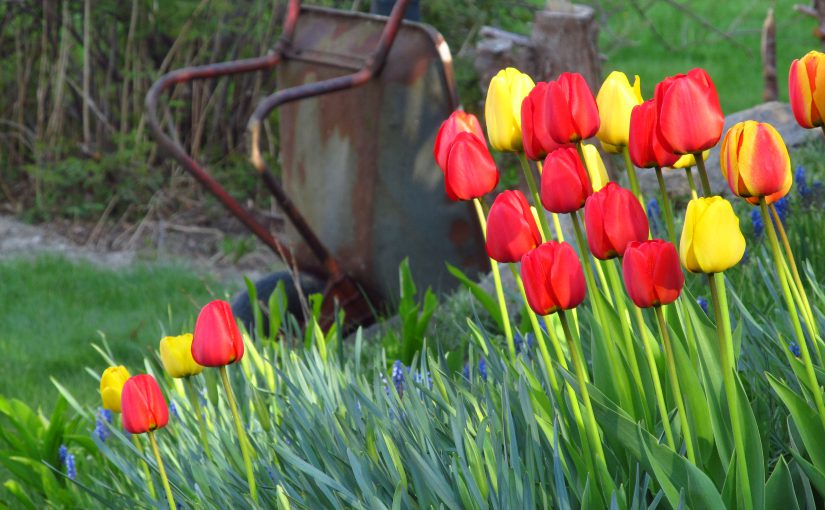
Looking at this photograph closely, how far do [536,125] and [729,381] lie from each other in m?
0.37

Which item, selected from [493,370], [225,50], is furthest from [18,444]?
[225,50]

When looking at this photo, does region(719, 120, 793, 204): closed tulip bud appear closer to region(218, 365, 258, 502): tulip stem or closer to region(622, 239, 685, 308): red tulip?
region(622, 239, 685, 308): red tulip

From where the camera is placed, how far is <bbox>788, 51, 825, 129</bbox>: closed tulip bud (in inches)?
50.1

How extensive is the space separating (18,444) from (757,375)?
69.2 inches

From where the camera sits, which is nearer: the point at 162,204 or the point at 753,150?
the point at 753,150

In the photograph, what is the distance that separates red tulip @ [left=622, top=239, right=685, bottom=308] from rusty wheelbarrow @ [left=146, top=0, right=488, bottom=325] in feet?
8.29

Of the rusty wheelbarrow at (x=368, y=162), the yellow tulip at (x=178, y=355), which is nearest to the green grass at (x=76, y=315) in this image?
the rusty wheelbarrow at (x=368, y=162)

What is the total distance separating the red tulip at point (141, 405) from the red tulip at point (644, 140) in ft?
2.24

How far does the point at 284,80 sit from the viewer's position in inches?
162

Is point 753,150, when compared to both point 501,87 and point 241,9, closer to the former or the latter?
point 501,87

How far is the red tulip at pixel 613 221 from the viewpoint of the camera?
3.72ft

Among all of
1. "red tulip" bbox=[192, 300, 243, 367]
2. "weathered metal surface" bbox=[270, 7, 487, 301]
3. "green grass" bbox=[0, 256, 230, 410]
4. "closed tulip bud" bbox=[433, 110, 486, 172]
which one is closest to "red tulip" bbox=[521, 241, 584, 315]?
"closed tulip bud" bbox=[433, 110, 486, 172]

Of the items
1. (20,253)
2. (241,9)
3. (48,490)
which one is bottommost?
(20,253)

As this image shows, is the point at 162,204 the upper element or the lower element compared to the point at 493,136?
lower
